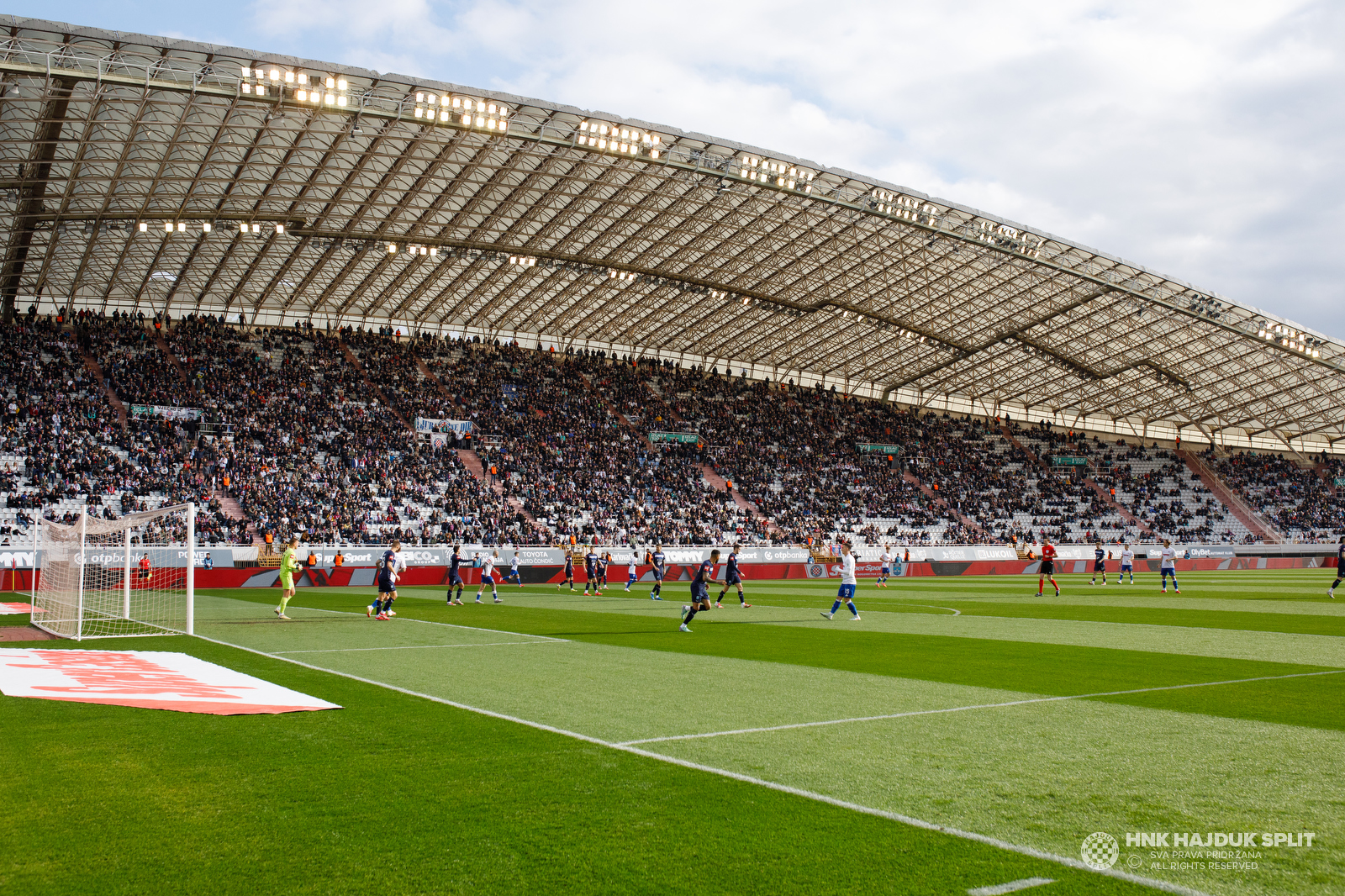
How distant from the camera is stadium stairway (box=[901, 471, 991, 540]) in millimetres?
61469

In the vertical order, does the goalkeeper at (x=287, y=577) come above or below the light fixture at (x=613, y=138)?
below

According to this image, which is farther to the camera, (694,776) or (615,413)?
(615,413)

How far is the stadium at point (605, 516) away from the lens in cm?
612

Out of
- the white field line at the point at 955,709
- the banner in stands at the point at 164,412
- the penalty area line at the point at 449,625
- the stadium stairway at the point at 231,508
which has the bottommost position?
the penalty area line at the point at 449,625

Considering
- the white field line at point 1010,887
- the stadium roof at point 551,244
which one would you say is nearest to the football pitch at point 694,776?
the white field line at point 1010,887

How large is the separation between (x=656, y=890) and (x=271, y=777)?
3.59 meters

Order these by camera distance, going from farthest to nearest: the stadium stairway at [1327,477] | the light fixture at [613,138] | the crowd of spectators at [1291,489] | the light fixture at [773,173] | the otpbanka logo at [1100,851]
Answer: the stadium stairway at [1327,477], the crowd of spectators at [1291,489], the light fixture at [773,173], the light fixture at [613,138], the otpbanka logo at [1100,851]

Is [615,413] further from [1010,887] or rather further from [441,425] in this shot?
[1010,887]

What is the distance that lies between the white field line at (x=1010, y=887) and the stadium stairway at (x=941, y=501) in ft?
193

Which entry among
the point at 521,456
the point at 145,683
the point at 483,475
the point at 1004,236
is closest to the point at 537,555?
the point at 483,475

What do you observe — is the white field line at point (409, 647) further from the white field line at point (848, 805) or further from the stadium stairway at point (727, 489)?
the stadium stairway at point (727, 489)

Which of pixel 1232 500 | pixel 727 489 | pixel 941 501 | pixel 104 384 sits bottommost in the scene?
pixel 941 501

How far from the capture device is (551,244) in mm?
52781

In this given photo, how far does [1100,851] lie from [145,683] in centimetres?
1072
